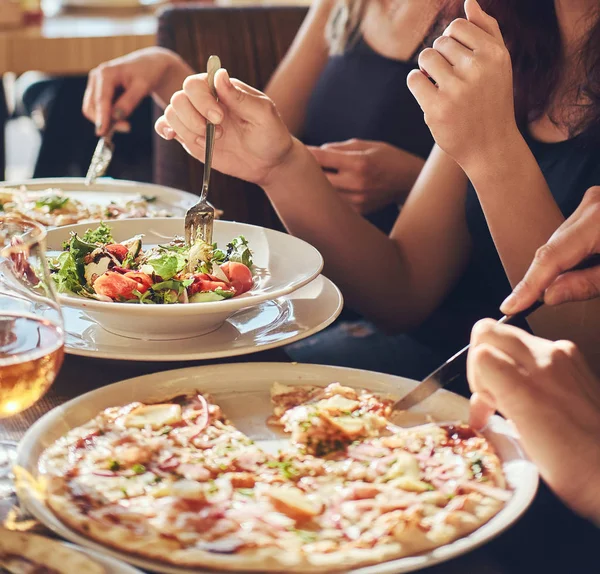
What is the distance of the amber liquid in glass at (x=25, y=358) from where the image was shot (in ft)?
2.19

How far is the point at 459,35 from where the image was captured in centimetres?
102

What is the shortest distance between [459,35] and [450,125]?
4.5 inches

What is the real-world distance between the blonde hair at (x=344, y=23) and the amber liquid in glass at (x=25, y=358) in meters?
1.47

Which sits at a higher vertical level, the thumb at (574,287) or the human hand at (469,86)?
the human hand at (469,86)

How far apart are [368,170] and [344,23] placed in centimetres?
50

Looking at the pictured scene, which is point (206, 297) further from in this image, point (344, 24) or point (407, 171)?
point (344, 24)

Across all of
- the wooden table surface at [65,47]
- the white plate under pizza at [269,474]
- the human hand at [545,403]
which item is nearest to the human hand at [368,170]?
the white plate under pizza at [269,474]

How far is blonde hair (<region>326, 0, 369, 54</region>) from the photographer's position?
1.96 m

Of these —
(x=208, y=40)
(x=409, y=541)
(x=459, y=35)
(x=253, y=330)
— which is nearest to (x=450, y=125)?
(x=459, y=35)

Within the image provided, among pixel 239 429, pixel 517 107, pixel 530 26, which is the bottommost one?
pixel 239 429

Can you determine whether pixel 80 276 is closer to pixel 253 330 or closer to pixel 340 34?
pixel 253 330

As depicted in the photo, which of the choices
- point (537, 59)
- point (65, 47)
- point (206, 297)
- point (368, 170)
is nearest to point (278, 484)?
point (206, 297)

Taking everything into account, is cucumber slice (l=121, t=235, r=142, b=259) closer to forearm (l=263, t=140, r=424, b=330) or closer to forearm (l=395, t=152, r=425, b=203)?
forearm (l=263, t=140, r=424, b=330)

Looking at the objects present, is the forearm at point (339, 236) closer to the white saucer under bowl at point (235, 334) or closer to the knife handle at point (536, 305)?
the white saucer under bowl at point (235, 334)
